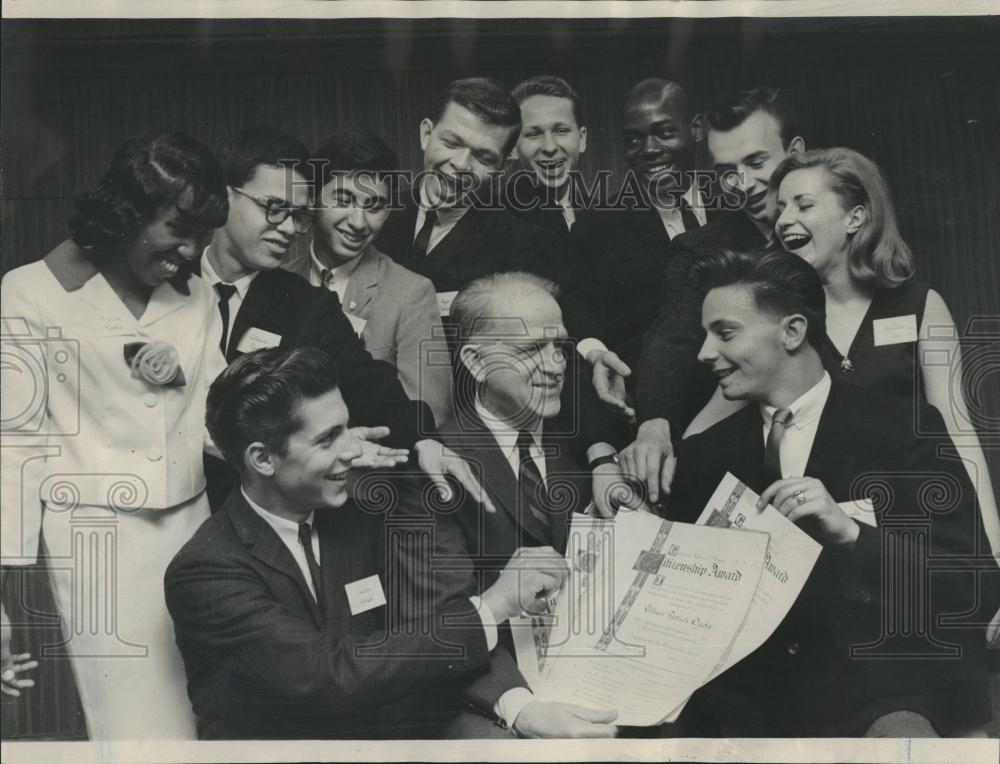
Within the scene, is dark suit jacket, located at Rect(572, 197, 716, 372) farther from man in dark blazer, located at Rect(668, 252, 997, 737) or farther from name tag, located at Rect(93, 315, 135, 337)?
name tag, located at Rect(93, 315, 135, 337)

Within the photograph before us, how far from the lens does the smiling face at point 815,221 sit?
4.49 meters

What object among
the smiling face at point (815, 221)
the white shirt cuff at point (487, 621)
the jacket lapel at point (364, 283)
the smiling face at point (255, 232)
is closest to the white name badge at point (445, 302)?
the jacket lapel at point (364, 283)

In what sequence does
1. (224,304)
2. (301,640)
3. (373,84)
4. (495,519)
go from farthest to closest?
(373,84)
(224,304)
(495,519)
(301,640)

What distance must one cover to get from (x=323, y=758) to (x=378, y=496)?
1060 millimetres

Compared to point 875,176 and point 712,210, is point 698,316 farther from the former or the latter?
point 875,176

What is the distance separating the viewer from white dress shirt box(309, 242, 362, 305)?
4473mm

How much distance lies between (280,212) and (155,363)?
79 cm

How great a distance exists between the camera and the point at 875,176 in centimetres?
457

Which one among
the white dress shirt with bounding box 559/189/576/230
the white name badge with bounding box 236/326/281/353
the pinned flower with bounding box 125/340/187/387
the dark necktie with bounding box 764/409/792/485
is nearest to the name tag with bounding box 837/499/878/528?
the dark necktie with bounding box 764/409/792/485

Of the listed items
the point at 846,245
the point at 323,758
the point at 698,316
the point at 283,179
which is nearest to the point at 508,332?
the point at 698,316

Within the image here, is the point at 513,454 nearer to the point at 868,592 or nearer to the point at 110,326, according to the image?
the point at 868,592

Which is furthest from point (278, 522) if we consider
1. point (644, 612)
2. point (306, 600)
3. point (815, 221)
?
point (815, 221)

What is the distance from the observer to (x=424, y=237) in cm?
450

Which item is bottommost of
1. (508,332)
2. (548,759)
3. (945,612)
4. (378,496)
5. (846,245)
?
(548,759)
